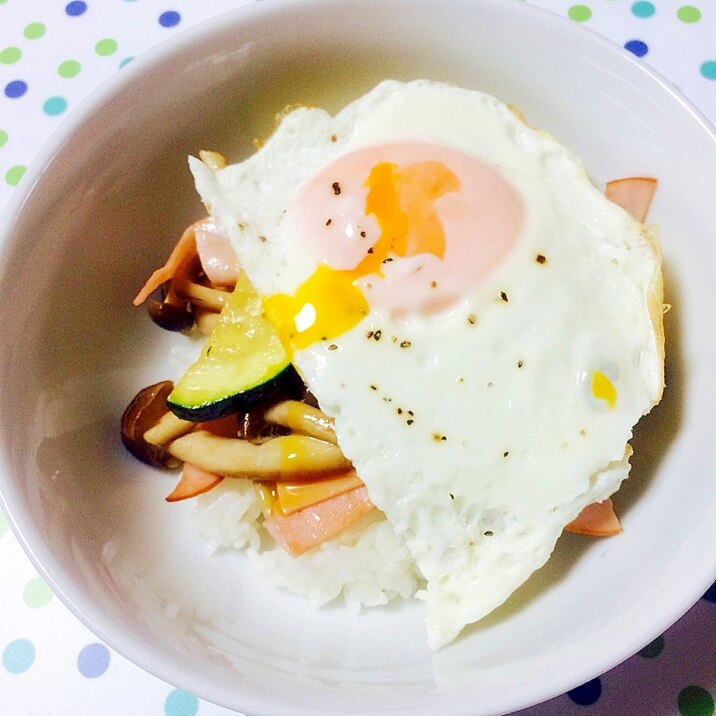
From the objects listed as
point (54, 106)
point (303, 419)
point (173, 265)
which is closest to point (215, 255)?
point (173, 265)

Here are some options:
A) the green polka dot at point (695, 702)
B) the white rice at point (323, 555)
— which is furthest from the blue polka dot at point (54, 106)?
the green polka dot at point (695, 702)

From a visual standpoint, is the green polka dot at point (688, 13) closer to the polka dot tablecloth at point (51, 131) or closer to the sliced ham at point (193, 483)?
the polka dot tablecloth at point (51, 131)

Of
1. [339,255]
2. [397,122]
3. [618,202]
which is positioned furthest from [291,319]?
[618,202]

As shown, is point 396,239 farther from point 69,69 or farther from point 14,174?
point 69,69

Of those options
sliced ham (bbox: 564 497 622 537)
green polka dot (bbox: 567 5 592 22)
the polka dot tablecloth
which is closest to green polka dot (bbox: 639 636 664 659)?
the polka dot tablecloth

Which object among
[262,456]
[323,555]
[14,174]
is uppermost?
[14,174]

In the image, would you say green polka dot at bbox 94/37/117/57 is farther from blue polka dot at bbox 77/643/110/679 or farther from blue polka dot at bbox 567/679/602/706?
blue polka dot at bbox 567/679/602/706
